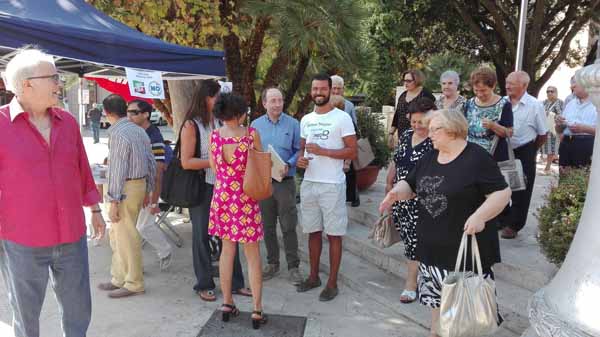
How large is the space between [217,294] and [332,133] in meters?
1.71

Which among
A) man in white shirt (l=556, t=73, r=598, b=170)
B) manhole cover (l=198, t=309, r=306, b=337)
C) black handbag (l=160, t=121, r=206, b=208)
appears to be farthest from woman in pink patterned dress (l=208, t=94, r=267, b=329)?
man in white shirt (l=556, t=73, r=598, b=170)

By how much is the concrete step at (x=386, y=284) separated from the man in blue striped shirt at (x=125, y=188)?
1872 mm

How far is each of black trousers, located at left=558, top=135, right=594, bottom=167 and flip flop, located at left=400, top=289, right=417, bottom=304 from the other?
7.69 ft

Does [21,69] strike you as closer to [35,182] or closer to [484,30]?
[35,182]

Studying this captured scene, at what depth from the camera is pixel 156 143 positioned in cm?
523

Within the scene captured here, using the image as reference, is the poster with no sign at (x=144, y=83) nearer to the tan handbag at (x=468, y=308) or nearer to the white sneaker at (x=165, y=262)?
the white sneaker at (x=165, y=262)

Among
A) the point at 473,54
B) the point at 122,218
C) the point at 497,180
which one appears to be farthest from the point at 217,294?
the point at 473,54

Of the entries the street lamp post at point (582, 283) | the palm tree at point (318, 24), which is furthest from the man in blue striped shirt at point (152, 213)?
the street lamp post at point (582, 283)

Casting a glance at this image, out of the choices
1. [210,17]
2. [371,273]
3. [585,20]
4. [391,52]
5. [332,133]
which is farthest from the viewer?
[391,52]

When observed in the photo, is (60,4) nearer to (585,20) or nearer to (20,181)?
(20,181)

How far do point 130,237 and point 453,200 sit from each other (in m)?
2.81

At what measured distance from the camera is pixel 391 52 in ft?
66.0

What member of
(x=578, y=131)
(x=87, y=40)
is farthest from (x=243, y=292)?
(x=578, y=131)

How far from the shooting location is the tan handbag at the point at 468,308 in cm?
262
